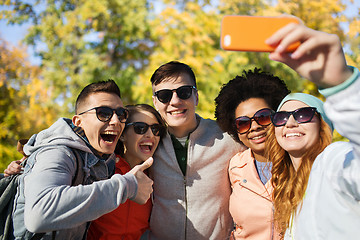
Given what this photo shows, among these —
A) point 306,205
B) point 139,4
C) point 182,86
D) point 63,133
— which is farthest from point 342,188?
point 139,4

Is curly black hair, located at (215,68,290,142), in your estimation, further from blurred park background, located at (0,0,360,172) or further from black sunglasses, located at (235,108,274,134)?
blurred park background, located at (0,0,360,172)

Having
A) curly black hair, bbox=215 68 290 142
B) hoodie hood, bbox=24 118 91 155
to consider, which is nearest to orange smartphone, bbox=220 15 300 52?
hoodie hood, bbox=24 118 91 155

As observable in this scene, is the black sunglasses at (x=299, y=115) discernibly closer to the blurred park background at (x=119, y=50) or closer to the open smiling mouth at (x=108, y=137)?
the open smiling mouth at (x=108, y=137)

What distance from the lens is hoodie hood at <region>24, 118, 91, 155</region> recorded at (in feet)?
8.14

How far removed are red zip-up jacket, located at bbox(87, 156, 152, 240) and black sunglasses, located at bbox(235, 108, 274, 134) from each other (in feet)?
4.08

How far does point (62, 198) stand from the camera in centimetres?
196

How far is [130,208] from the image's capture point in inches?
120

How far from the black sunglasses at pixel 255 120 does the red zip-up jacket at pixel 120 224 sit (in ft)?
4.08

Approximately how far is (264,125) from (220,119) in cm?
62

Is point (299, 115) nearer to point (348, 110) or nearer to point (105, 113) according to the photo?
point (348, 110)

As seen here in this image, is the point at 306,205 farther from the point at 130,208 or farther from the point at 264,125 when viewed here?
the point at 130,208

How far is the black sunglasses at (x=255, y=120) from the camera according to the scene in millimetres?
3164

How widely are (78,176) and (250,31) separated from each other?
5.87 ft

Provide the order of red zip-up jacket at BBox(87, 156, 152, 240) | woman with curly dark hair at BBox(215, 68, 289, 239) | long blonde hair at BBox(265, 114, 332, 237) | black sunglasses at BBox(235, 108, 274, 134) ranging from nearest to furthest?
long blonde hair at BBox(265, 114, 332, 237), woman with curly dark hair at BBox(215, 68, 289, 239), red zip-up jacket at BBox(87, 156, 152, 240), black sunglasses at BBox(235, 108, 274, 134)
